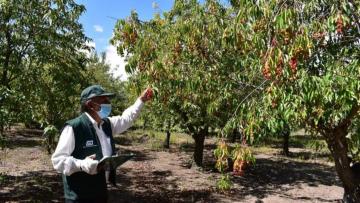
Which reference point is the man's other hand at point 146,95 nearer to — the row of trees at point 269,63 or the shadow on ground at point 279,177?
the row of trees at point 269,63

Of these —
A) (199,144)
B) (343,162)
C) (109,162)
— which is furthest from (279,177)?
(109,162)

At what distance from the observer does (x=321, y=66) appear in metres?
5.54

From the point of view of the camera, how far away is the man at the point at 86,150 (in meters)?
3.88

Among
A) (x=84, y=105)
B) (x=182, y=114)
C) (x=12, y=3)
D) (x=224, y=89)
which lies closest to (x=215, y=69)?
(x=224, y=89)

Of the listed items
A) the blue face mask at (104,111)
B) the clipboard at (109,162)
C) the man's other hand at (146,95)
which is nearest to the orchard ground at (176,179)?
the man's other hand at (146,95)

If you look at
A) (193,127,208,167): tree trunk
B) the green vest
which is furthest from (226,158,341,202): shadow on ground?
the green vest

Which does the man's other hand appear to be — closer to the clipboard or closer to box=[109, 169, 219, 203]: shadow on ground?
the clipboard

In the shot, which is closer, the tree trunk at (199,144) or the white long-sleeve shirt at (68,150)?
the white long-sleeve shirt at (68,150)

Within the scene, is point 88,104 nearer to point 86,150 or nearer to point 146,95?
point 86,150

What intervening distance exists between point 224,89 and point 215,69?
2.06 feet

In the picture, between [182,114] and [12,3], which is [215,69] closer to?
[12,3]

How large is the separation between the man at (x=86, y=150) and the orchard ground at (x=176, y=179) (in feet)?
16.5

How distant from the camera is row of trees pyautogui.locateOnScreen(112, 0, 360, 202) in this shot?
180 inches

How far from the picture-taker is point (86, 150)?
411 centimetres
